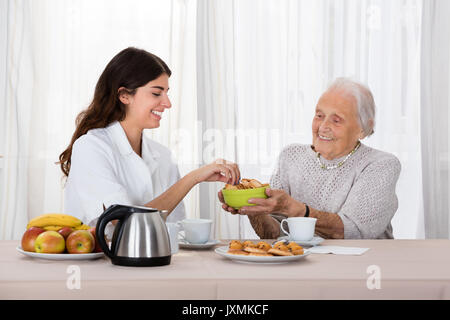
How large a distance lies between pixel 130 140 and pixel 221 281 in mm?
1236

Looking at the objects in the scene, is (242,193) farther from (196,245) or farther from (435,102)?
(435,102)

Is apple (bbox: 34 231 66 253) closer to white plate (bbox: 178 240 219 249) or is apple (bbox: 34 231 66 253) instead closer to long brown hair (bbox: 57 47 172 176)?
white plate (bbox: 178 240 219 249)

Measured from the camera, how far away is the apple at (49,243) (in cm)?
140

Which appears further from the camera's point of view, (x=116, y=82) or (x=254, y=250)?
(x=116, y=82)

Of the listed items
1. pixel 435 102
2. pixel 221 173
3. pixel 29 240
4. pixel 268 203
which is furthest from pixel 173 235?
pixel 435 102

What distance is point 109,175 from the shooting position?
6.59 ft

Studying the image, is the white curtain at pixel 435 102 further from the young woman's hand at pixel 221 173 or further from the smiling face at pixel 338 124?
the young woman's hand at pixel 221 173

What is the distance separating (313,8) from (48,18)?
168cm

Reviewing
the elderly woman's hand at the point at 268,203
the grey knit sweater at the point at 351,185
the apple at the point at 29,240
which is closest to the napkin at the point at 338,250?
the elderly woman's hand at the point at 268,203

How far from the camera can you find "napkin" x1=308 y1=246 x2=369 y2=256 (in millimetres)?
1586

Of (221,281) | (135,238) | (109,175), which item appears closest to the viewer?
(221,281)

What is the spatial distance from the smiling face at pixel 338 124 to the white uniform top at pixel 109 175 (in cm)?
75

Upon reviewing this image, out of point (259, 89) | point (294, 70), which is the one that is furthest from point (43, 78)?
point (294, 70)

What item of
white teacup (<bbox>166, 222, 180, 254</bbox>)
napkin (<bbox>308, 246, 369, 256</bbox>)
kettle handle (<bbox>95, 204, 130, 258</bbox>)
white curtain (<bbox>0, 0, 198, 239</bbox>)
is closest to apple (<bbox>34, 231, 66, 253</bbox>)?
kettle handle (<bbox>95, 204, 130, 258</bbox>)
